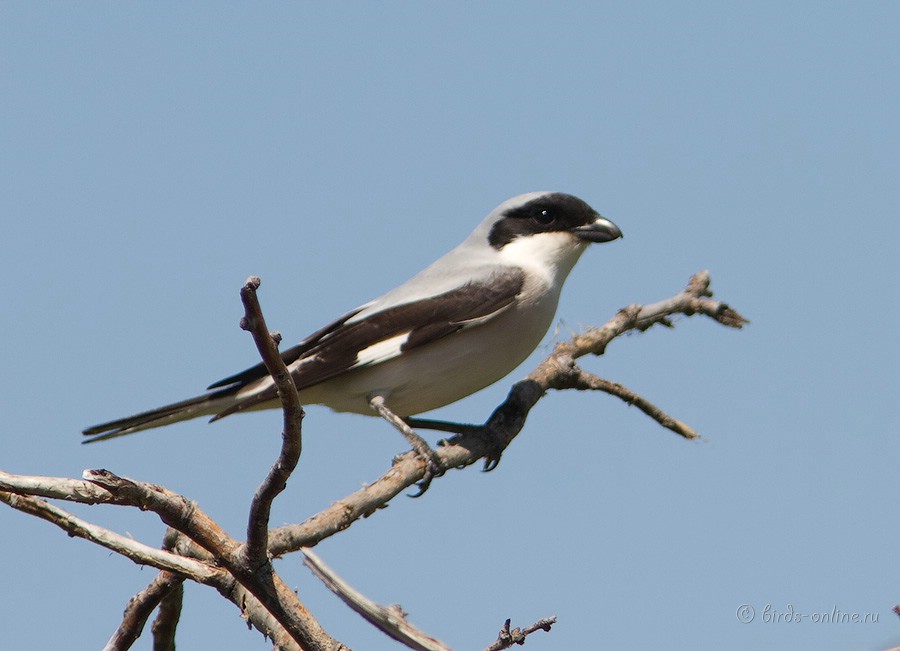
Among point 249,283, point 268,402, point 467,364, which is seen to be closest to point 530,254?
point 467,364

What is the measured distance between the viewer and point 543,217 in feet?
18.8

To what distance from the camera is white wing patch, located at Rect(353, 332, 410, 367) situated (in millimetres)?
4965

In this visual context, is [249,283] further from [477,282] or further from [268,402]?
[477,282]

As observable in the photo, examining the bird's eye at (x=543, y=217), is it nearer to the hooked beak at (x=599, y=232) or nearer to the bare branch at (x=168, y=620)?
the hooked beak at (x=599, y=232)

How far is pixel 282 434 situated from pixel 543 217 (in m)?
3.40

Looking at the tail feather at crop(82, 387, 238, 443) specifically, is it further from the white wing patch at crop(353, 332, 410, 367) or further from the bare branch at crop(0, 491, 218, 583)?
the bare branch at crop(0, 491, 218, 583)

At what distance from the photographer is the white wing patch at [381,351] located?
195 inches

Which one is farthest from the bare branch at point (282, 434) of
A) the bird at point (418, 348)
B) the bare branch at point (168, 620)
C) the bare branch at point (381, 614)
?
the bird at point (418, 348)

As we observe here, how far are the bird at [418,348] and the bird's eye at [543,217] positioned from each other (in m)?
0.31

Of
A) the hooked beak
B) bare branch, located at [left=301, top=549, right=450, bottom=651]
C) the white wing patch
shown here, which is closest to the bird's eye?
the hooked beak

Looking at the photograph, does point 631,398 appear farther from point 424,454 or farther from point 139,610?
point 139,610

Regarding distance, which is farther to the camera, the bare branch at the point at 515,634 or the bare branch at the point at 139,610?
the bare branch at the point at 139,610

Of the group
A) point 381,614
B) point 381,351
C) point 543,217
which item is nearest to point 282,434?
point 381,614

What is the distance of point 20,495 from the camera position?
2594 millimetres
